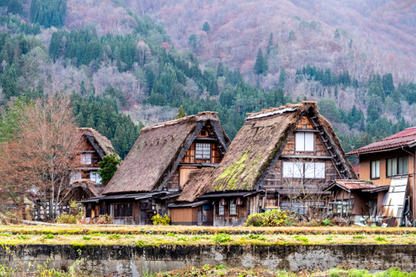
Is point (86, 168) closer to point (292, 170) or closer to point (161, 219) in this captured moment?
point (161, 219)

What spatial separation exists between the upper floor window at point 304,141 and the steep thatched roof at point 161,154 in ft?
23.4

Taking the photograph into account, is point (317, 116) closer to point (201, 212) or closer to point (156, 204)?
point (201, 212)

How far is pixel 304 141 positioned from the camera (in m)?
38.8

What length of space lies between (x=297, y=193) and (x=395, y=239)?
1841 cm

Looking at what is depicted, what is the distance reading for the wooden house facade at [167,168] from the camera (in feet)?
139

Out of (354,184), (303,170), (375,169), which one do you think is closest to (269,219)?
(303,170)

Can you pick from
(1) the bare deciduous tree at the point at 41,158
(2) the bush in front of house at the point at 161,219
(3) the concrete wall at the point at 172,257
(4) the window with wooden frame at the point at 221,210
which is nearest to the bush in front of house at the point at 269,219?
(4) the window with wooden frame at the point at 221,210

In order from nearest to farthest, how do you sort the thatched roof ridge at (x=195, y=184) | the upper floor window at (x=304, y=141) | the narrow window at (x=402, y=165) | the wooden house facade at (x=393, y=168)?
the wooden house facade at (x=393, y=168) → the narrow window at (x=402, y=165) → the upper floor window at (x=304, y=141) → the thatched roof ridge at (x=195, y=184)

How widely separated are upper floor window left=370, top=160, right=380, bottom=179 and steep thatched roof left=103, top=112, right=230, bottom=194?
33.8ft

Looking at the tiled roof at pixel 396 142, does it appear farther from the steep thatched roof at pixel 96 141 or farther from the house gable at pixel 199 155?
the steep thatched roof at pixel 96 141

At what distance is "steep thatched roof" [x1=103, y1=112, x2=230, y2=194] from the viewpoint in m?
42.8

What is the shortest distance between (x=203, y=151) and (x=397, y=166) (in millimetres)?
14203

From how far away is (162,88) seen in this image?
170m

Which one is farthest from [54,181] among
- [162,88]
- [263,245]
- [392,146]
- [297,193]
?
[162,88]
